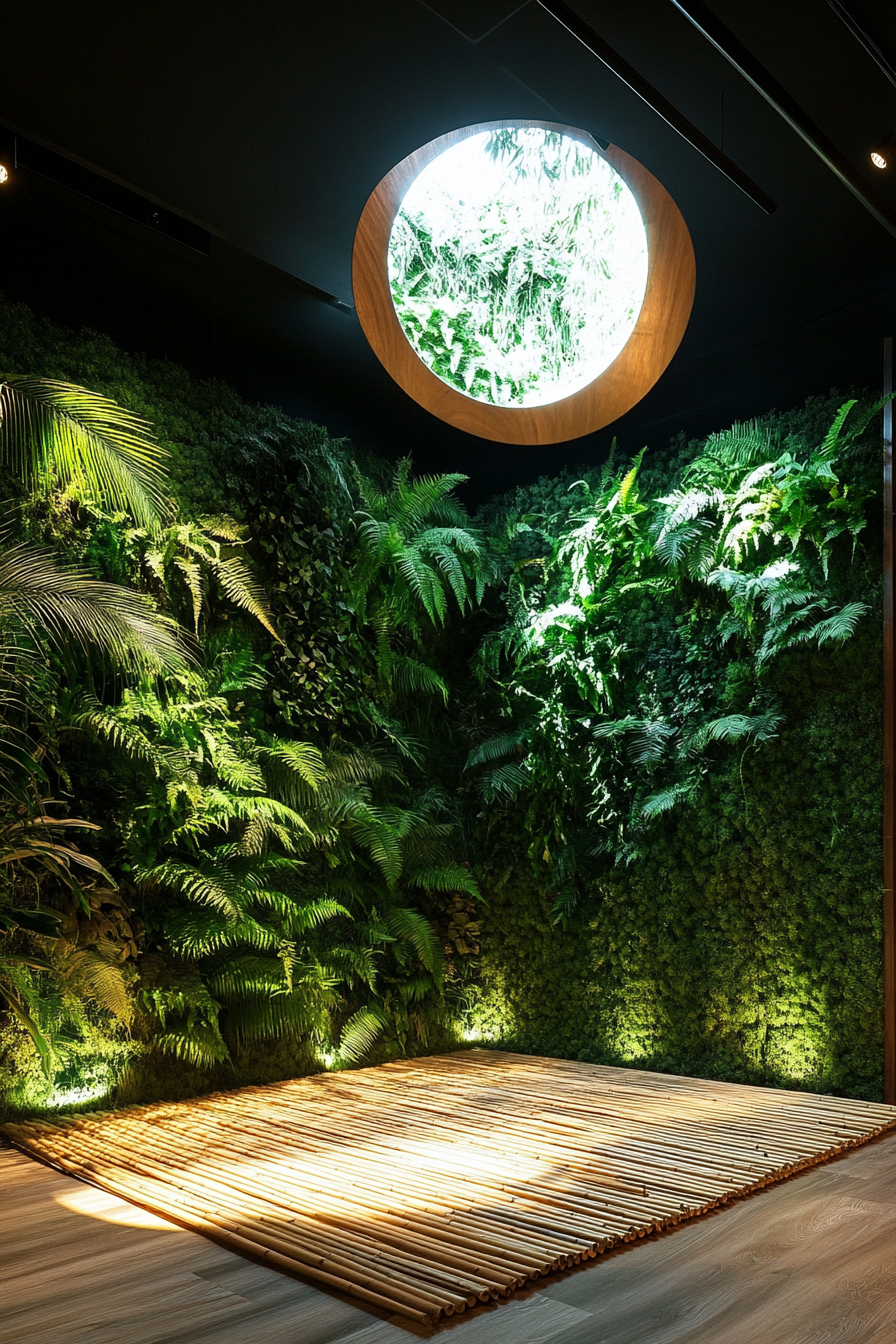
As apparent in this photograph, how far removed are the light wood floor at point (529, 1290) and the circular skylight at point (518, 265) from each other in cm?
251

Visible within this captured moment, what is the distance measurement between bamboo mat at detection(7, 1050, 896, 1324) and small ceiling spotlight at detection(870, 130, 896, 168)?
11.0ft

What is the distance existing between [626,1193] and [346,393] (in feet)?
13.5

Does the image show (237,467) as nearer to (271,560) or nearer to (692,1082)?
(271,560)

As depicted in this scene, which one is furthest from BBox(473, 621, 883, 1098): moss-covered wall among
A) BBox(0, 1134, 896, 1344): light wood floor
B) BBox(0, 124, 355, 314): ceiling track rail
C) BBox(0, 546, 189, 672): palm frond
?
BBox(0, 124, 355, 314): ceiling track rail

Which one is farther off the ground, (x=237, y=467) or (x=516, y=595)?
(x=237, y=467)

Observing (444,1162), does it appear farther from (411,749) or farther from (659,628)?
(659,628)

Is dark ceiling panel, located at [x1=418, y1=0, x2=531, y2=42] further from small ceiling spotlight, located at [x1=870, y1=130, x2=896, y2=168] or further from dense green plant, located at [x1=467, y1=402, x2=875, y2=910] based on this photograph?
dense green plant, located at [x1=467, y1=402, x2=875, y2=910]

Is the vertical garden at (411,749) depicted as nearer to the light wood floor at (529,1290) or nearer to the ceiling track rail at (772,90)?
the light wood floor at (529,1290)

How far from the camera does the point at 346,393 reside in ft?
17.5

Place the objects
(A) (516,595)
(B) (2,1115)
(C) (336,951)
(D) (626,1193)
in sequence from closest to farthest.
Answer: (D) (626,1193) < (B) (2,1115) < (C) (336,951) < (A) (516,595)

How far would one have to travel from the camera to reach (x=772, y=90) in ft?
8.79

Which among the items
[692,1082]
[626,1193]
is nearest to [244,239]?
[626,1193]

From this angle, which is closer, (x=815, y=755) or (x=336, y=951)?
(x=815, y=755)

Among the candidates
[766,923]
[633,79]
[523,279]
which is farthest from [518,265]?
[766,923]
